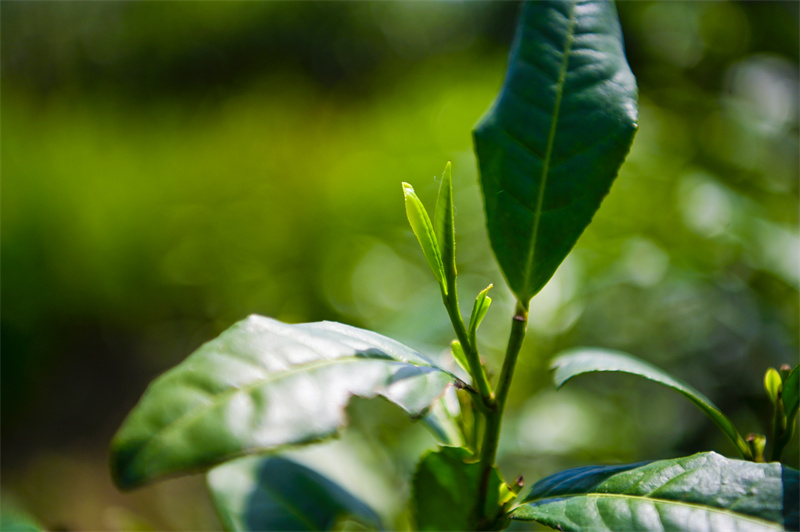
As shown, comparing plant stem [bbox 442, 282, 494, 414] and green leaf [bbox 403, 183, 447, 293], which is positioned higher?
green leaf [bbox 403, 183, 447, 293]

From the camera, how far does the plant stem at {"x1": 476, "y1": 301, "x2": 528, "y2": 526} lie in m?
0.41

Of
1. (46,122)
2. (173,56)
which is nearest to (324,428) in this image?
(46,122)

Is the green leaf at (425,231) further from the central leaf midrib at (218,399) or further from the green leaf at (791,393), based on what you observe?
the green leaf at (791,393)

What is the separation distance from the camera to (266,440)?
0.27m

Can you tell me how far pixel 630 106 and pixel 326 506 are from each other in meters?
0.53

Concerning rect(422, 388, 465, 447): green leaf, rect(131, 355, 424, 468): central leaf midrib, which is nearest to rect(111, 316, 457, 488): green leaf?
rect(131, 355, 424, 468): central leaf midrib

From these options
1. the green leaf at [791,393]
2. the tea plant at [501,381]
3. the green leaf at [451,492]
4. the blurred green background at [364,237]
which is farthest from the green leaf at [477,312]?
the blurred green background at [364,237]

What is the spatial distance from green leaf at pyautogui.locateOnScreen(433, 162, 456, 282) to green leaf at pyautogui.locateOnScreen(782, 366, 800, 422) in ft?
1.03

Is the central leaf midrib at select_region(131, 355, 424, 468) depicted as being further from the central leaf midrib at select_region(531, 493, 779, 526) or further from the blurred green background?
the blurred green background

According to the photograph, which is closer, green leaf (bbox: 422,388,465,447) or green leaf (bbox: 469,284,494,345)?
green leaf (bbox: 469,284,494,345)

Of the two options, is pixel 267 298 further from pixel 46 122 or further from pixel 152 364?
pixel 46 122

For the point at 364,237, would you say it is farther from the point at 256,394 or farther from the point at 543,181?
the point at 256,394

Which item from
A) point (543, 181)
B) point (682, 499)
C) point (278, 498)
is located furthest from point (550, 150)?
point (278, 498)

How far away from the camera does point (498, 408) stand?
41 centimetres
